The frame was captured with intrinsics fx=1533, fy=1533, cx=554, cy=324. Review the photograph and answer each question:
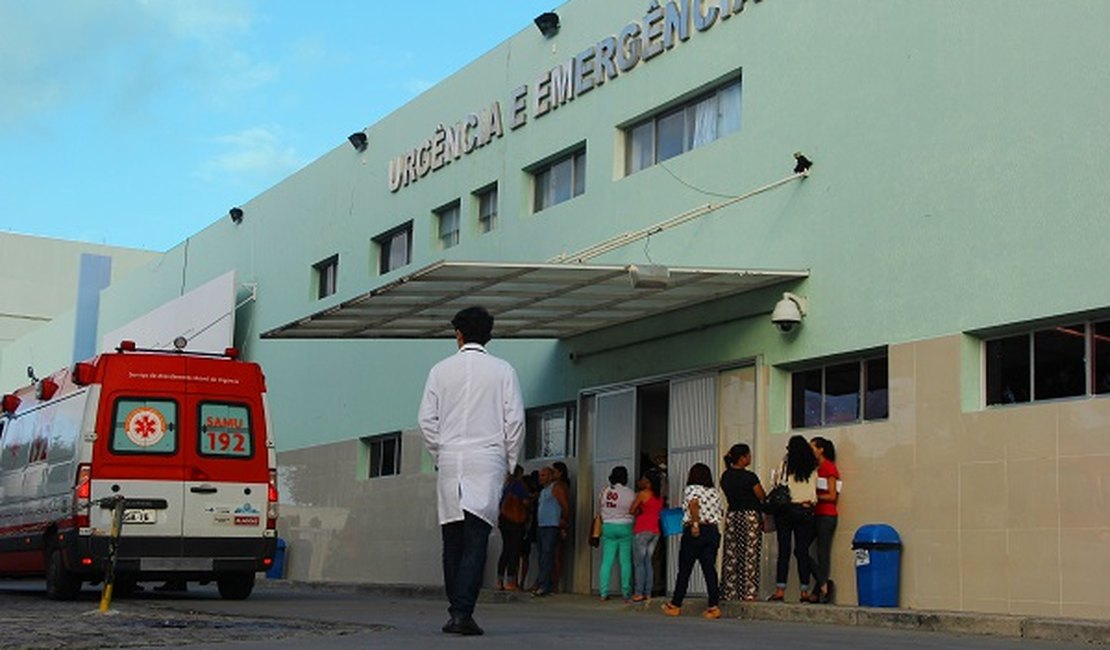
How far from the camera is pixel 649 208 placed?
18.8 m

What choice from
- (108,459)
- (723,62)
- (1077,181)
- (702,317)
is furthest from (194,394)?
(1077,181)

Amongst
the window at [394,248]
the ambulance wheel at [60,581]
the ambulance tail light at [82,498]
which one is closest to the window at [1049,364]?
the ambulance tail light at [82,498]

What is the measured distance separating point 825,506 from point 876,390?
4.10ft

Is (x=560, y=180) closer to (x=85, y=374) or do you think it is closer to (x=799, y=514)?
(x=799, y=514)

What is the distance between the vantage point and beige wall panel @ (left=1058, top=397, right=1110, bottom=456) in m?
12.3

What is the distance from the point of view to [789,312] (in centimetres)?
1571

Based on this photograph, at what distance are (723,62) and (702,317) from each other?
9.70 ft

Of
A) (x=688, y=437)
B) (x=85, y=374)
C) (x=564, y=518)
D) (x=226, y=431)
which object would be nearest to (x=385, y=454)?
(x=564, y=518)

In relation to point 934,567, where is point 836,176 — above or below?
above

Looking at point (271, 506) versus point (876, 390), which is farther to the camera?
point (271, 506)

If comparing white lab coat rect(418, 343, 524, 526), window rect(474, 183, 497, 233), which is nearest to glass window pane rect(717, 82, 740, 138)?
window rect(474, 183, 497, 233)

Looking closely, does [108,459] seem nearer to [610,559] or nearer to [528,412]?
[610,559]

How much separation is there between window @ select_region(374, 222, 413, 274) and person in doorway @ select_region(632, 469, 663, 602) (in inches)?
369

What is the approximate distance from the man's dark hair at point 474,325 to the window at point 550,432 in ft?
37.5
